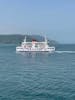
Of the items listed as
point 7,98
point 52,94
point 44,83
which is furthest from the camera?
point 44,83

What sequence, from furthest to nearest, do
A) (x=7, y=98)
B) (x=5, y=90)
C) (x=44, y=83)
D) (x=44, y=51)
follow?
1. (x=44, y=51)
2. (x=44, y=83)
3. (x=5, y=90)
4. (x=7, y=98)

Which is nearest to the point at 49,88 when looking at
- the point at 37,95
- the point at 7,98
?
the point at 37,95

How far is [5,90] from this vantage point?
86.8ft

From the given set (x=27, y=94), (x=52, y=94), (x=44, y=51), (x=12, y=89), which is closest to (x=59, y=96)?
(x=52, y=94)

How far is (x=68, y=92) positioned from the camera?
2561 cm

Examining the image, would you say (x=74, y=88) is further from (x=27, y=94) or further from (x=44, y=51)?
(x=44, y=51)

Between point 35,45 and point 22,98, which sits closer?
point 22,98

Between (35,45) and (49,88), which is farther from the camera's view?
(35,45)

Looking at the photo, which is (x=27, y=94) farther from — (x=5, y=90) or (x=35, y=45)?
(x=35, y=45)

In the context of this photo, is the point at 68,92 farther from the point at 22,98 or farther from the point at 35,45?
the point at 35,45

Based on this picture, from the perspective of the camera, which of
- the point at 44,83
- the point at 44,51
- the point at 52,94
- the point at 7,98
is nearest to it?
the point at 7,98

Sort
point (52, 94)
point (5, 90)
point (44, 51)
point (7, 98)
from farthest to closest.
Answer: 1. point (44, 51)
2. point (5, 90)
3. point (52, 94)
4. point (7, 98)

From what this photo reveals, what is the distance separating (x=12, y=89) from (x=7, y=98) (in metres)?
3.69

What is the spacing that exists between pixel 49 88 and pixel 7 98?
534cm
